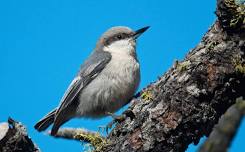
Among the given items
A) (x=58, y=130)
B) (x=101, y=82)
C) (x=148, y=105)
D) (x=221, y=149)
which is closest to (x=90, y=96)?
(x=101, y=82)

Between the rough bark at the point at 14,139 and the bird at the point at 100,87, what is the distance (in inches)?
76.1

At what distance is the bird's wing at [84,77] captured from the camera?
223 inches

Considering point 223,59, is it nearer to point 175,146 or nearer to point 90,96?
point 175,146

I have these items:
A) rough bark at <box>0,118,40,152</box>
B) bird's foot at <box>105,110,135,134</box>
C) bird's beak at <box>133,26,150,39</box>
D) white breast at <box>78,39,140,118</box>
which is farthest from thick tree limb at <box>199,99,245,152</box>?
bird's beak at <box>133,26,150,39</box>

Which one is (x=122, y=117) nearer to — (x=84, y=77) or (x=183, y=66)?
(x=183, y=66)

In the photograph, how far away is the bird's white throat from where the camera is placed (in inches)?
234

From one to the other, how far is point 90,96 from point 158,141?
2.94 meters

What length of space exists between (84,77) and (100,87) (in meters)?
0.56

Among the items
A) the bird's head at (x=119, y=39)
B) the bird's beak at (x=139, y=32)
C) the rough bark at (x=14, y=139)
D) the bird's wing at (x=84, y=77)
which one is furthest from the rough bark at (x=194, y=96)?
the bird's beak at (x=139, y=32)

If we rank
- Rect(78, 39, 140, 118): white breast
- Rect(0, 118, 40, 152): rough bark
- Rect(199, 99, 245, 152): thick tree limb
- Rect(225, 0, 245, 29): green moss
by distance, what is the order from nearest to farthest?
Rect(199, 99, 245, 152): thick tree limb, Rect(225, 0, 245, 29): green moss, Rect(0, 118, 40, 152): rough bark, Rect(78, 39, 140, 118): white breast

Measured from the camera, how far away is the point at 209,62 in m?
2.75

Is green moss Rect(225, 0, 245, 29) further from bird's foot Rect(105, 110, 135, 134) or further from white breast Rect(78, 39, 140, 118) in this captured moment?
white breast Rect(78, 39, 140, 118)

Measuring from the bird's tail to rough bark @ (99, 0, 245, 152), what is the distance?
2.98m

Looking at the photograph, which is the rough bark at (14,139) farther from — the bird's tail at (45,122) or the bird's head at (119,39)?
the bird's head at (119,39)
